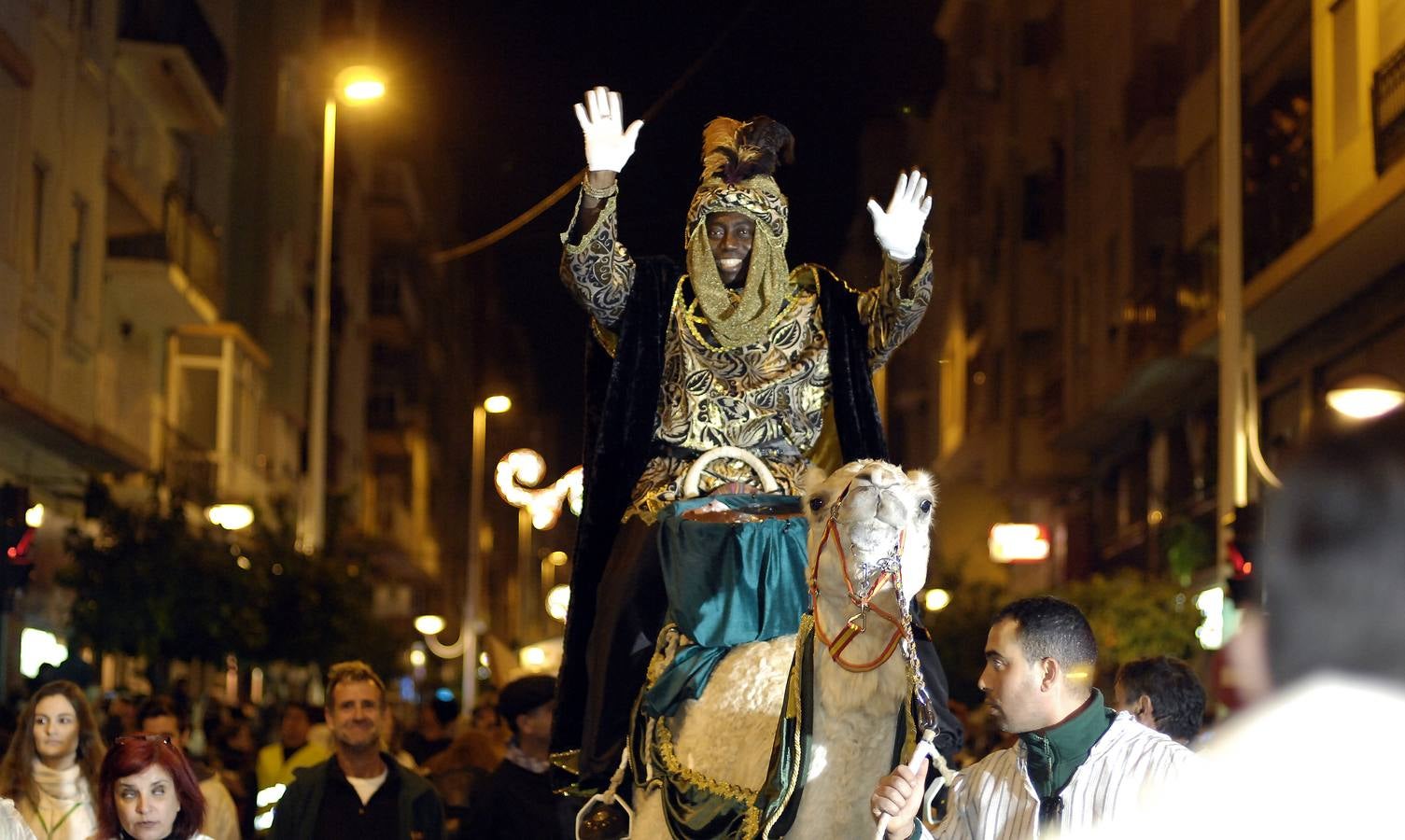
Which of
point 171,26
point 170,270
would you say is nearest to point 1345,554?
point 170,270

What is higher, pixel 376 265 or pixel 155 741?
pixel 376 265

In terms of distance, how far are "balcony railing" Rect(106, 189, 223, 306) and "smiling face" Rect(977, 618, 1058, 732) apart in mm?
27050

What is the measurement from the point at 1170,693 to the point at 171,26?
2636 centimetres

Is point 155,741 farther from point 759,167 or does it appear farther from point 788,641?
point 759,167

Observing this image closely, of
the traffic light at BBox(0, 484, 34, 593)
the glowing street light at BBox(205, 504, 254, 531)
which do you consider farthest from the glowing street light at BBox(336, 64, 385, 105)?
the traffic light at BBox(0, 484, 34, 593)

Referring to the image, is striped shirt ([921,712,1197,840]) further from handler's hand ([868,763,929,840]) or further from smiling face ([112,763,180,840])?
smiling face ([112,763,180,840])

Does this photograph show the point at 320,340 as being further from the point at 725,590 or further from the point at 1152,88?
the point at 725,590

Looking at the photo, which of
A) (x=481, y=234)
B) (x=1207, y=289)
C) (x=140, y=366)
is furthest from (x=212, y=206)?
(x=481, y=234)

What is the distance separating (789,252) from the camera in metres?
9.11

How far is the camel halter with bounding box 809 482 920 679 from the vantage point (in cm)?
586

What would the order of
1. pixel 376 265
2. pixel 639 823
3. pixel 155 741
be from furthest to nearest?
1. pixel 376 265
2. pixel 639 823
3. pixel 155 741

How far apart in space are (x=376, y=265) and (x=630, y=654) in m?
65.5

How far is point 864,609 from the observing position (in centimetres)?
588

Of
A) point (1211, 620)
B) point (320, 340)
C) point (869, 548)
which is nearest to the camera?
point (869, 548)
